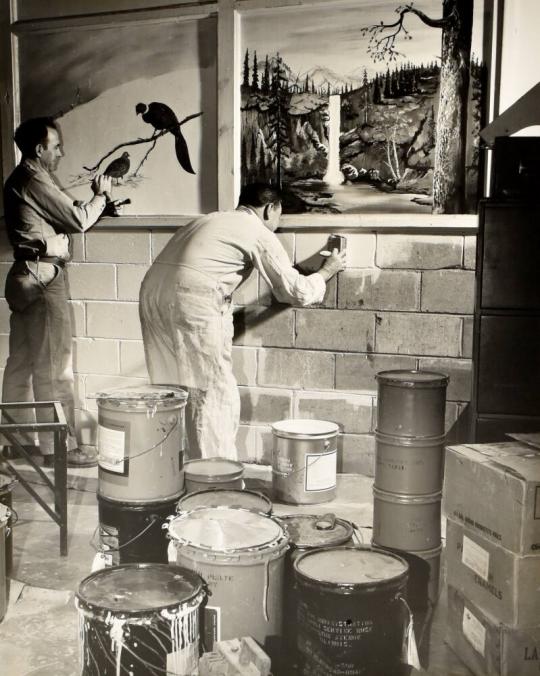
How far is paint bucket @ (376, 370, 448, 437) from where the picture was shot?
234 cm

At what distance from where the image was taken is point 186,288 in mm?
3236

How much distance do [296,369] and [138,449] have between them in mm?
1455

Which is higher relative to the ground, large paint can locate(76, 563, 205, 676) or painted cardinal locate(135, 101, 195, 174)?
painted cardinal locate(135, 101, 195, 174)

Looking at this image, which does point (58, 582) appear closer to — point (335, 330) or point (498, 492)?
point (498, 492)

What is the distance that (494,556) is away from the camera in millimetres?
1773

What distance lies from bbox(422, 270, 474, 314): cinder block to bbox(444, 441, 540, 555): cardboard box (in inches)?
55.7

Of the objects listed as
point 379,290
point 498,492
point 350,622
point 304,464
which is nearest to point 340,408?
point 304,464

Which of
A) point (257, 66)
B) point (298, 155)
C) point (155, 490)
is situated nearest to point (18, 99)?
point (257, 66)

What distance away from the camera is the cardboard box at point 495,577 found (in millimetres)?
1688

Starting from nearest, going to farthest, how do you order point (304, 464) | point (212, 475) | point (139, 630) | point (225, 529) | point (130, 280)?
point (139, 630) < point (225, 529) < point (212, 475) < point (304, 464) < point (130, 280)

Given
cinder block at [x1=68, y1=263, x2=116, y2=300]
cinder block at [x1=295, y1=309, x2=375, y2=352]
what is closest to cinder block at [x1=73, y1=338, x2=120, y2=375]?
cinder block at [x1=68, y1=263, x2=116, y2=300]

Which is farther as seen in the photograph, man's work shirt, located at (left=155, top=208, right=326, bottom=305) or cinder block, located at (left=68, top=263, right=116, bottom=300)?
cinder block, located at (left=68, top=263, right=116, bottom=300)

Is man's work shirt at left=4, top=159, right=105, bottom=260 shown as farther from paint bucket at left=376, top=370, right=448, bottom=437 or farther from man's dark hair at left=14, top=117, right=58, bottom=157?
paint bucket at left=376, top=370, right=448, bottom=437

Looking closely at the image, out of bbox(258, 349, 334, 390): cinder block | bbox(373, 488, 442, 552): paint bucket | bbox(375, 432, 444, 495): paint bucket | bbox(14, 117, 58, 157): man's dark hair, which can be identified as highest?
bbox(14, 117, 58, 157): man's dark hair
